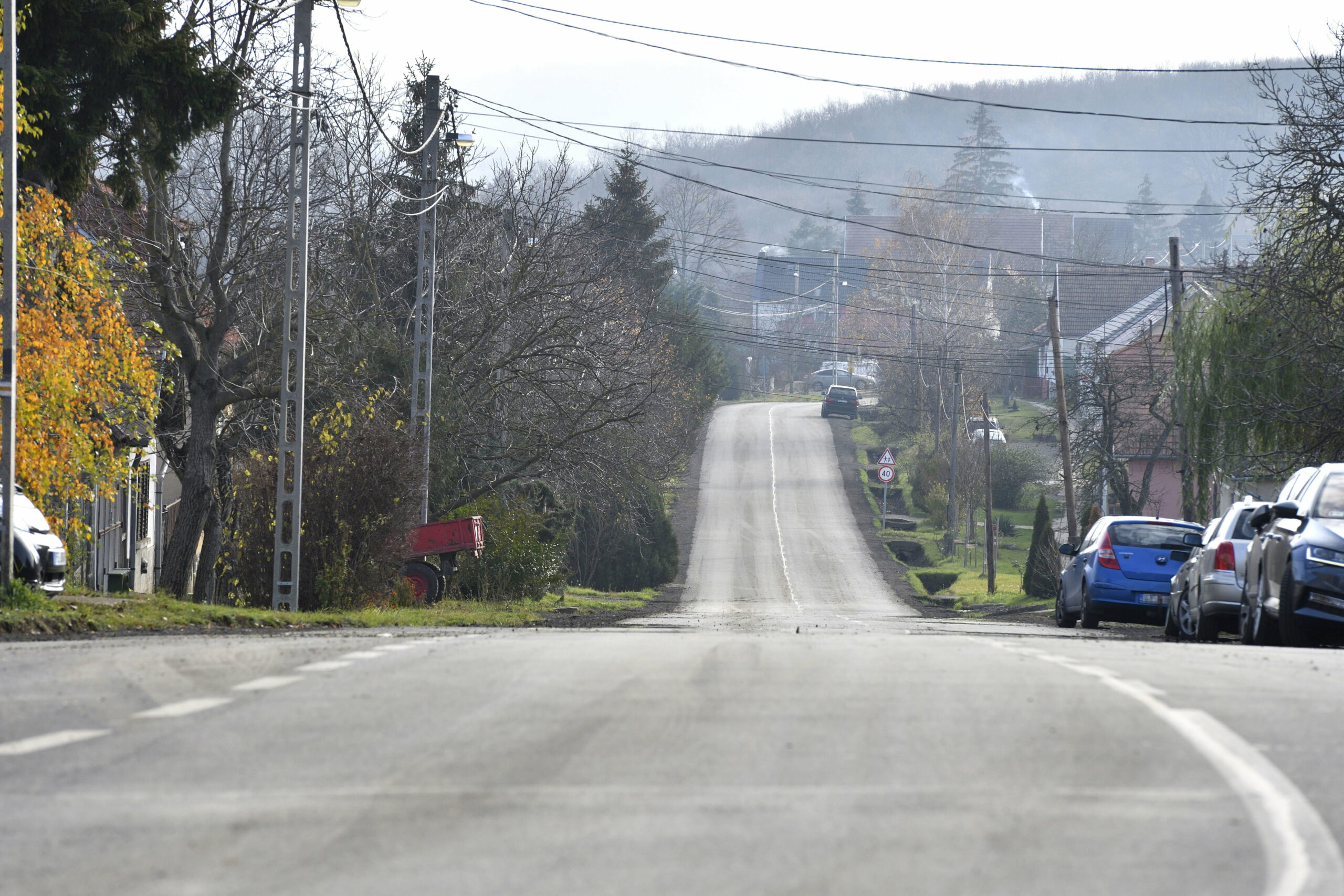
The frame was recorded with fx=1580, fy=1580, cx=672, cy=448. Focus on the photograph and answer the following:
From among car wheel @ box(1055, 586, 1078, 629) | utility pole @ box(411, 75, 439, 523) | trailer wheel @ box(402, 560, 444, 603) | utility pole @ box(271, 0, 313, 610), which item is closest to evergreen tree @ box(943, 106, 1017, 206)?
utility pole @ box(411, 75, 439, 523)

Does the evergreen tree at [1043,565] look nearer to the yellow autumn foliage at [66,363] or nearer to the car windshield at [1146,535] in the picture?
the car windshield at [1146,535]

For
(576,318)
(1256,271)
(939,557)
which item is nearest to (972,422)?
(939,557)

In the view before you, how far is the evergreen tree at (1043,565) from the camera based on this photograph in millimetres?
44000

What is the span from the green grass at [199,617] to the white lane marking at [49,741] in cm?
808

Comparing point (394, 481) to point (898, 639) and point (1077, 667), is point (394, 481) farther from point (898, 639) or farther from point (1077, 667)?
point (1077, 667)

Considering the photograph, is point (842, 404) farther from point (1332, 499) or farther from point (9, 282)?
point (9, 282)

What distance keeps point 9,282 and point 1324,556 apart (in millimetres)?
12186

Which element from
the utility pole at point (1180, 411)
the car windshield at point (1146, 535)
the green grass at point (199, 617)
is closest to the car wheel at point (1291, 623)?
the car windshield at point (1146, 535)

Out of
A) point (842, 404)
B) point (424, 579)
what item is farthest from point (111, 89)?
point (842, 404)

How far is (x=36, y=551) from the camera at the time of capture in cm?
1700

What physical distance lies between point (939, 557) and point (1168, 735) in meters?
53.9

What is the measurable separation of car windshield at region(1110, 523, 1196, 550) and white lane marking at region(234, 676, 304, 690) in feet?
52.4

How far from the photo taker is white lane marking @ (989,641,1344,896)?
4578 mm

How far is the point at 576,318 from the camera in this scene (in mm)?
37844
